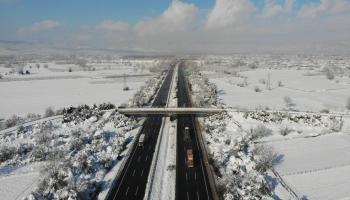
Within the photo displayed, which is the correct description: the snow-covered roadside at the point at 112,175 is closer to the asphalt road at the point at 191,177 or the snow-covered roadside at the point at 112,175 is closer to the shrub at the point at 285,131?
the asphalt road at the point at 191,177

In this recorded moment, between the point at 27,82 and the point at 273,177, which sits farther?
the point at 27,82

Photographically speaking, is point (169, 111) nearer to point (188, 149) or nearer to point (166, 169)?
point (188, 149)

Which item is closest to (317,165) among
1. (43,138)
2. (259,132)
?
(259,132)

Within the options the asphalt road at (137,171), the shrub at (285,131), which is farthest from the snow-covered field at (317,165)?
the asphalt road at (137,171)

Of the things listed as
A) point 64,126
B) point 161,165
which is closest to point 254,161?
point 161,165

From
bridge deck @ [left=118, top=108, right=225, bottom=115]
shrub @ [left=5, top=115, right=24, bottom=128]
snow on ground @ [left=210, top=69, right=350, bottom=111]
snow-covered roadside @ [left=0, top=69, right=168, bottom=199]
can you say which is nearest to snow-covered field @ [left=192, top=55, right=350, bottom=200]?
snow on ground @ [left=210, top=69, right=350, bottom=111]

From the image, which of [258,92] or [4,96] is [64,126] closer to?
[4,96]
